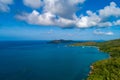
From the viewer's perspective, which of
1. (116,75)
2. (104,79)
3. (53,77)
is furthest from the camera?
(53,77)

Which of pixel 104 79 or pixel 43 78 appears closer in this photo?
pixel 104 79

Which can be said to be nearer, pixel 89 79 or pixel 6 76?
pixel 89 79

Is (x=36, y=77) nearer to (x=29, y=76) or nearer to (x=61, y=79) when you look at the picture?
(x=29, y=76)

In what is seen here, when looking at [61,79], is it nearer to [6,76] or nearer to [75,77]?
[75,77]

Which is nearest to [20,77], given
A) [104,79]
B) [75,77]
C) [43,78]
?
[43,78]

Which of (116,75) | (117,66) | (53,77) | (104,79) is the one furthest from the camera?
(117,66)

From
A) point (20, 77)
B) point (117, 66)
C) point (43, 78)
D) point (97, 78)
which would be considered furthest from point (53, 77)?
point (117, 66)

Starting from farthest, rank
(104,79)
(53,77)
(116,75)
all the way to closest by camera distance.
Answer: (53,77) < (116,75) < (104,79)

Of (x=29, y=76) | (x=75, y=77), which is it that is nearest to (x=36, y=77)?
(x=29, y=76)

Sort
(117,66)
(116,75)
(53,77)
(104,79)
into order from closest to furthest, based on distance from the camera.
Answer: (104,79) < (116,75) < (53,77) < (117,66)
